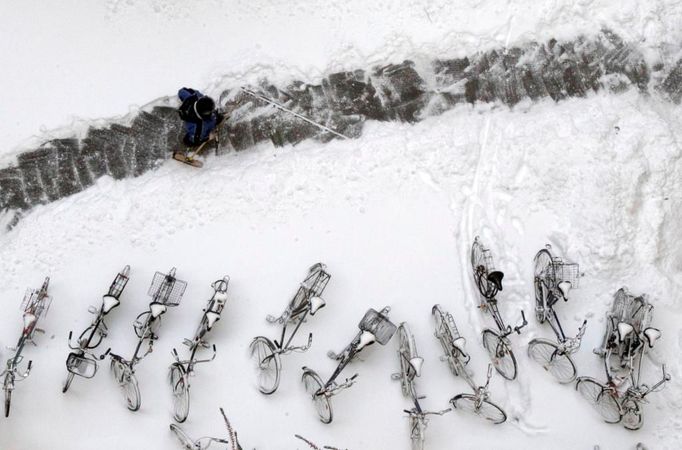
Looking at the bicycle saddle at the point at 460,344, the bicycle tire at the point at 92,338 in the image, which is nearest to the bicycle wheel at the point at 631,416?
the bicycle saddle at the point at 460,344

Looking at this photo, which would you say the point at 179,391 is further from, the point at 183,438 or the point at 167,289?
the point at 167,289

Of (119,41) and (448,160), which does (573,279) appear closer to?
(448,160)

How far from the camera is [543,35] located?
8.45 metres

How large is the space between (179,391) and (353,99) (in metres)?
3.53

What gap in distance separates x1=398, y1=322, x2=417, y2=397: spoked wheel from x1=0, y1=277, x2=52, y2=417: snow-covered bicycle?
3.53 m

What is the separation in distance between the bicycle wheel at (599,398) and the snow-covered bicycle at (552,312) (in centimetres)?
13

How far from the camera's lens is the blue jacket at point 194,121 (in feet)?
25.4

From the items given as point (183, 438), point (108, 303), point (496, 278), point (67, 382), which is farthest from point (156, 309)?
point (496, 278)

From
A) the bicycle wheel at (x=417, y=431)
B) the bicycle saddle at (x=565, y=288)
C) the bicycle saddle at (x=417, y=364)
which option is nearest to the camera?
the bicycle saddle at (x=417, y=364)

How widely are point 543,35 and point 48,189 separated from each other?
5.55 meters

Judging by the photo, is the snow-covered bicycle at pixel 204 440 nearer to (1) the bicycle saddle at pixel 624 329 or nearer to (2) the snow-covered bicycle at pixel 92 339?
(2) the snow-covered bicycle at pixel 92 339

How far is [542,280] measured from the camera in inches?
306

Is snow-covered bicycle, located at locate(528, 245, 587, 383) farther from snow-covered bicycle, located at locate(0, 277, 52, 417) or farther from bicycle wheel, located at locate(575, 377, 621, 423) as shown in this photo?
snow-covered bicycle, located at locate(0, 277, 52, 417)

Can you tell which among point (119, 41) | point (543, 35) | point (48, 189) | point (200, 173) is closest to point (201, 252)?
point (200, 173)
